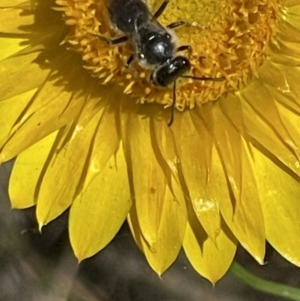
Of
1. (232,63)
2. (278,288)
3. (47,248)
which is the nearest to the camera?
(232,63)

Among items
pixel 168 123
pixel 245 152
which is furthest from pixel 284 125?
pixel 168 123

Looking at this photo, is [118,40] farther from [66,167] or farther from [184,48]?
[66,167]

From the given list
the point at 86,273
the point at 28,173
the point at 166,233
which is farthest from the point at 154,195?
the point at 86,273

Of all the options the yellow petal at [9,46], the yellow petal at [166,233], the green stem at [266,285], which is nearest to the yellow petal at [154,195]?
the yellow petal at [166,233]

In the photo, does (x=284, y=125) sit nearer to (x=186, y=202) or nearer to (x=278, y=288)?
(x=186, y=202)

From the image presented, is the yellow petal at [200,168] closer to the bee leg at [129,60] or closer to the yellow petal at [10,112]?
the bee leg at [129,60]

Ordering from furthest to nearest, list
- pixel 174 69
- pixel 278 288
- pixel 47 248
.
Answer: pixel 47 248 → pixel 278 288 → pixel 174 69
